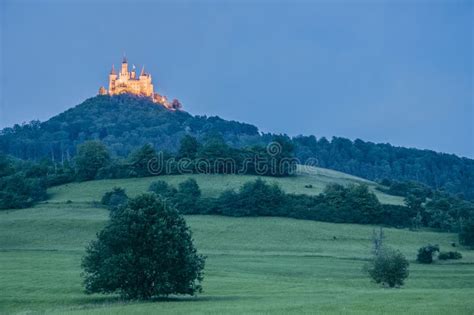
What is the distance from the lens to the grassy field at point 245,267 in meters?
52.4

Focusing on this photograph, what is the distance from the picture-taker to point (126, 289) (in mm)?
60656

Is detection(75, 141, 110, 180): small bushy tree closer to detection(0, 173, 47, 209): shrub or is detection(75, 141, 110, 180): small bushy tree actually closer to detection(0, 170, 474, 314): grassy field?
detection(0, 170, 474, 314): grassy field

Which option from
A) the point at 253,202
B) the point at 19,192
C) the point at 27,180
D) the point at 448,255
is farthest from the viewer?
the point at 27,180

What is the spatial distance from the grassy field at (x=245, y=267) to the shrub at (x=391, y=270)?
1.16 m

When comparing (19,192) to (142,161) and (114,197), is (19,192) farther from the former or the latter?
(142,161)

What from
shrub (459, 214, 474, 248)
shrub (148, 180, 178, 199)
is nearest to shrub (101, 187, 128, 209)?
shrub (148, 180, 178, 199)

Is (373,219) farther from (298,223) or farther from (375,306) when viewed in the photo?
(375,306)

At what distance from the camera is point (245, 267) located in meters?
86.5

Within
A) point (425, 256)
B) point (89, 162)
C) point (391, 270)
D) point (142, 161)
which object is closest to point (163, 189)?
point (142, 161)

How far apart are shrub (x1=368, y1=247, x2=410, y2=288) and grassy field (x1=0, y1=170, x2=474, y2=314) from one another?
3.81ft

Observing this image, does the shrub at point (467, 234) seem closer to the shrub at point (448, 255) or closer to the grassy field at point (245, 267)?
the grassy field at point (245, 267)

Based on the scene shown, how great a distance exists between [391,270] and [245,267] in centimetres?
1924

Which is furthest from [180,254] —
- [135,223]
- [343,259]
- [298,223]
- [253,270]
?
[298,223]

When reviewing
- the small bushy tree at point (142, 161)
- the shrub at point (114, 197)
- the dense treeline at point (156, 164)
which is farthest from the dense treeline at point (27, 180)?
the shrub at point (114, 197)
